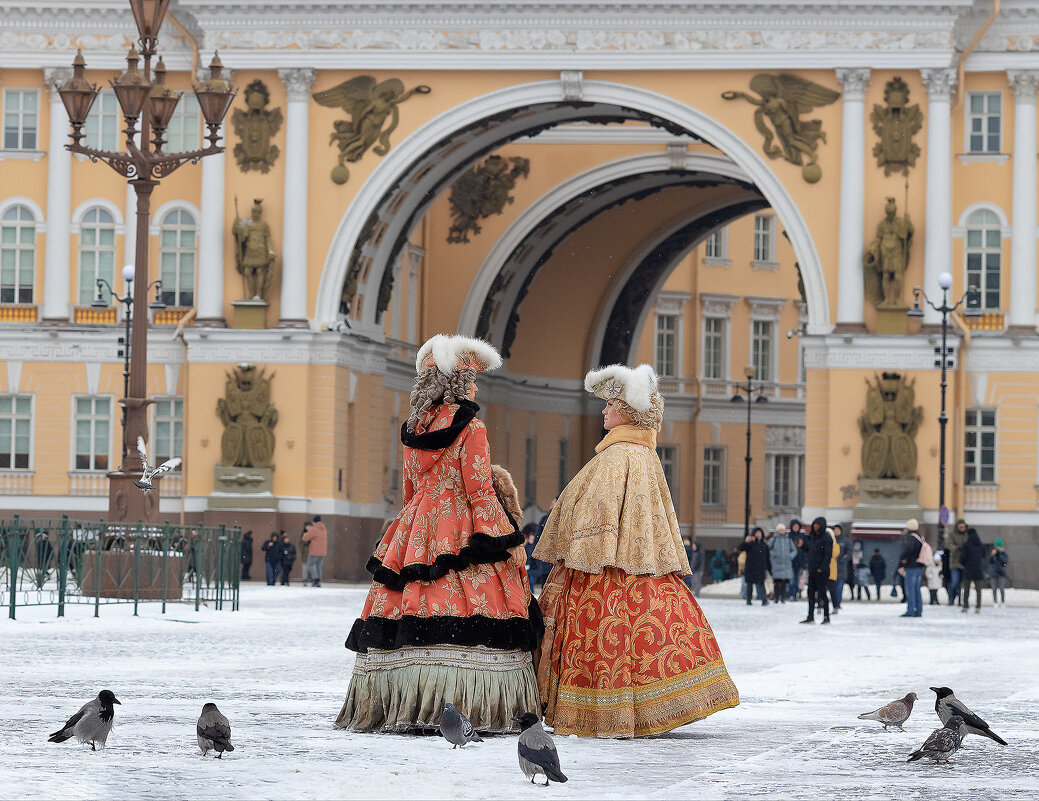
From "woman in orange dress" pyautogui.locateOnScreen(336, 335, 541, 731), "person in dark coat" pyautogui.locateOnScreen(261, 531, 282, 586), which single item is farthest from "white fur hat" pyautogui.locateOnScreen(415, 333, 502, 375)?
"person in dark coat" pyautogui.locateOnScreen(261, 531, 282, 586)

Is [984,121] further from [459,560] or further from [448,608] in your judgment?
[448,608]

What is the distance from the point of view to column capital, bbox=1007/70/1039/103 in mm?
35969

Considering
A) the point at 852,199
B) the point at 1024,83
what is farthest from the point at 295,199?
the point at 1024,83

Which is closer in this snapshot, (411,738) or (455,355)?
(411,738)

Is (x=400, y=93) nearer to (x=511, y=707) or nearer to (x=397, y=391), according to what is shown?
(x=397, y=391)

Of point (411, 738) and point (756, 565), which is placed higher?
point (411, 738)

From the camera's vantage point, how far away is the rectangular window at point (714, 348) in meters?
53.7

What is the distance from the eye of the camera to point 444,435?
9641mm

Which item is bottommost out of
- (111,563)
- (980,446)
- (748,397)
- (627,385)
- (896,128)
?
(111,563)

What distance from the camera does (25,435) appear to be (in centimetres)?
3847

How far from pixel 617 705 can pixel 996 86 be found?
94.2 ft

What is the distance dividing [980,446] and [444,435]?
28.0 m

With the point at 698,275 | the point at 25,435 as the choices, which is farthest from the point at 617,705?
the point at 698,275

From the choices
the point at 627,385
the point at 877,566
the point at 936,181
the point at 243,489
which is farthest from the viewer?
the point at 243,489
